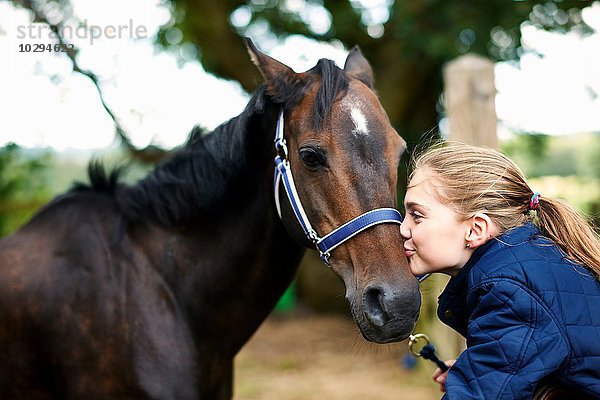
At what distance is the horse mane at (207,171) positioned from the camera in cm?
250

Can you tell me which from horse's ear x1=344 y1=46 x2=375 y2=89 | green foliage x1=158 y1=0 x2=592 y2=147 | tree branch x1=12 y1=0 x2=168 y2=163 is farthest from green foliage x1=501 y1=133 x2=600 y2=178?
horse's ear x1=344 y1=46 x2=375 y2=89

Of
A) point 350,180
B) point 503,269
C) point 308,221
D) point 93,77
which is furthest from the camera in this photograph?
point 93,77

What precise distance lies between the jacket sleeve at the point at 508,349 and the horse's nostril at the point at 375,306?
356 mm

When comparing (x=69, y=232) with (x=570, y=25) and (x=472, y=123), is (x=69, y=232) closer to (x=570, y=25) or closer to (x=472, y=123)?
(x=472, y=123)

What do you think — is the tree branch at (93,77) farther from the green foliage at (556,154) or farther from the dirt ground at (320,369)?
the green foliage at (556,154)

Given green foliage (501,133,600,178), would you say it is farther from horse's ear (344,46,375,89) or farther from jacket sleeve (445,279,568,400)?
jacket sleeve (445,279,568,400)

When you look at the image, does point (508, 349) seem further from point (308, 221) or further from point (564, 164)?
point (564, 164)

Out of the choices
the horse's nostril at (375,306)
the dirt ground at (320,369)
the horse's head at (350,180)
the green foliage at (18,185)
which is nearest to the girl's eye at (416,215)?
the horse's head at (350,180)

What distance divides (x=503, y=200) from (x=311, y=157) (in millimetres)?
694

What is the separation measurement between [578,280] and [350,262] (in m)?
0.73

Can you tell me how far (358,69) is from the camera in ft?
9.21

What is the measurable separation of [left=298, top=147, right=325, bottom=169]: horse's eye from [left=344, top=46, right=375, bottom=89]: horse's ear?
0.57 meters

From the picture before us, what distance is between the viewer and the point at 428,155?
205cm

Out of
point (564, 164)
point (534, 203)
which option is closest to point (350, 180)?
point (534, 203)
